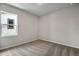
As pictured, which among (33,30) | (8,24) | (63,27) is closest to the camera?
(8,24)

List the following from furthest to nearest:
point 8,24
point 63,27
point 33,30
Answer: point 33,30, point 63,27, point 8,24

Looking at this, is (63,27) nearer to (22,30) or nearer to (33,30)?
(33,30)

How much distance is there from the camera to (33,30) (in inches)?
205

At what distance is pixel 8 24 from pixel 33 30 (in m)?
2.23

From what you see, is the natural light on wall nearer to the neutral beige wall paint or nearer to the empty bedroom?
the empty bedroom

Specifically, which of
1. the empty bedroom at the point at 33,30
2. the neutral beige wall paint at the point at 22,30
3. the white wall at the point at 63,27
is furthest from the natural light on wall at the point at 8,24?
the white wall at the point at 63,27

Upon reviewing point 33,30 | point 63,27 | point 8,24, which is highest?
point 8,24

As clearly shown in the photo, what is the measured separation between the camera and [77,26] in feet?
11.1

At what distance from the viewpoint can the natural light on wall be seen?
3078 mm

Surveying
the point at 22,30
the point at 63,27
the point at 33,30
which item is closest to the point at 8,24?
the point at 22,30

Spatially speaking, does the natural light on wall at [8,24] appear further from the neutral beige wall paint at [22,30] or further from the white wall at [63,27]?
the white wall at [63,27]

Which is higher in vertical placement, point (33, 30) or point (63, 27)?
point (63, 27)

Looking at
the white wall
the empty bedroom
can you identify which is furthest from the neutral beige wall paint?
the white wall

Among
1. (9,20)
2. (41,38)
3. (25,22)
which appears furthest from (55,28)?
(9,20)
